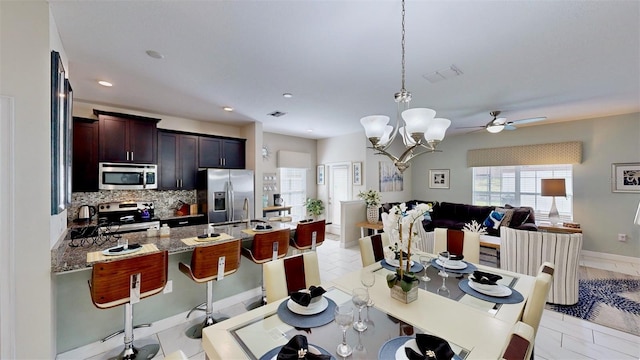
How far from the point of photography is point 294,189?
7113 millimetres

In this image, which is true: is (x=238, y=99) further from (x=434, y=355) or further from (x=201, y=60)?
(x=434, y=355)

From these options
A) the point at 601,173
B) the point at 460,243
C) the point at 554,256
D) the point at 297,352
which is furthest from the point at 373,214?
the point at 297,352

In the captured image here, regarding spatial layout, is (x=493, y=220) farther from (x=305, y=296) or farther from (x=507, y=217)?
(x=305, y=296)

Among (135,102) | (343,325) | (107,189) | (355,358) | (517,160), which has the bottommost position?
(355,358)

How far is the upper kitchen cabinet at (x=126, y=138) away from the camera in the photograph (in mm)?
3873

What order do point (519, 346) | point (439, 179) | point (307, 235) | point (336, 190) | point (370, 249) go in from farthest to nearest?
point (336, 190), point (439, 179), point (307, 235), point (370, 249), point (519, 346)

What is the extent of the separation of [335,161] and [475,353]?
233 inches

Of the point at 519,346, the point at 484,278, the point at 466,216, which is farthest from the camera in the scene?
the point at 466,216

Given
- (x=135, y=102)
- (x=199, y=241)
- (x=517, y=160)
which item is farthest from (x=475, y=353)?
(x=517, y=160)

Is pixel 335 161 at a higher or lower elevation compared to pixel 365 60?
lower

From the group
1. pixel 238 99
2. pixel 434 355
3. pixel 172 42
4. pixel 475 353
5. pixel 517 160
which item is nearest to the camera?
pixel 434 355

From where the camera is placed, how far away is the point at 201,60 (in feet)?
8.41

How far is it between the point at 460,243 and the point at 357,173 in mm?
3747

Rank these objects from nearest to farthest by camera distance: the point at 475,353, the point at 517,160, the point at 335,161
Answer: the point at 475,353
the point at 517,160
the point at 335,161
